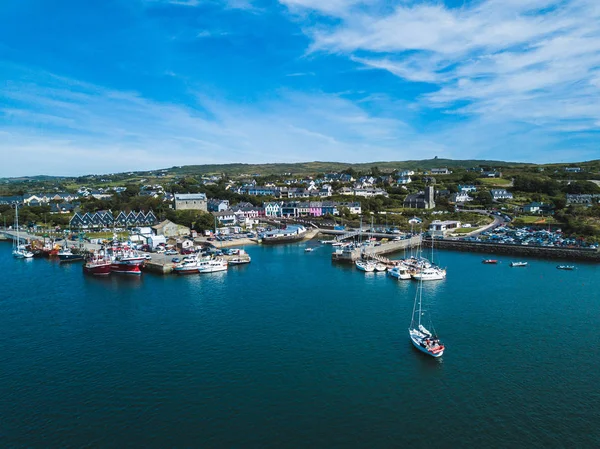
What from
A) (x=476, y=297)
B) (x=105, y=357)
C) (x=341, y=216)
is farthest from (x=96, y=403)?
(x=341, y=216)

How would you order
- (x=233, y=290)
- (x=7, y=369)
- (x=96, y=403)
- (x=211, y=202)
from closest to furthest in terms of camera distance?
(x=96, y=403), (x=7, y=369), (x=233, y=290), (x=211, y=202)

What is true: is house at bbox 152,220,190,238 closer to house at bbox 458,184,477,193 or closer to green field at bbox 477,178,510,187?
house at bbox 458,184,477,193

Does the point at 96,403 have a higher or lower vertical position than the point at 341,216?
lower

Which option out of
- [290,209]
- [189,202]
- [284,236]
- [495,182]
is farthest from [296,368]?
[495,182]

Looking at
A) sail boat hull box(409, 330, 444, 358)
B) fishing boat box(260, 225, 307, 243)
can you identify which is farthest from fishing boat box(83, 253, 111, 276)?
sail boat hull box(409, 330, 444, 358)

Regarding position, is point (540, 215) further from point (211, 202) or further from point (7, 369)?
point (7, 369)

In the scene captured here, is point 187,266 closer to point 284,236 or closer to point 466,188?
point 284,236
